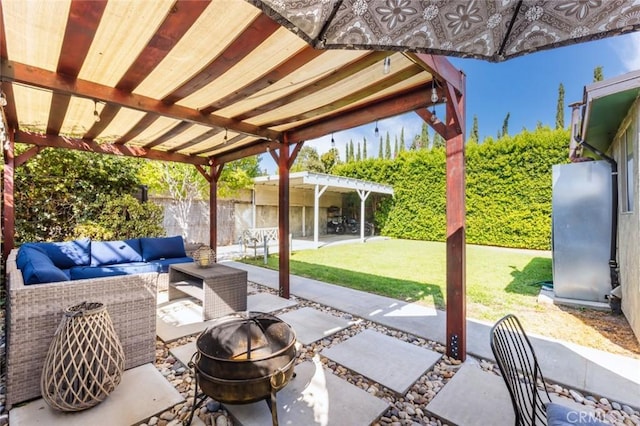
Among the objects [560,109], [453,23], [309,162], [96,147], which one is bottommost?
[453,23]

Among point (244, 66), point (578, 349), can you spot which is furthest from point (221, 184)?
point (578, 349)

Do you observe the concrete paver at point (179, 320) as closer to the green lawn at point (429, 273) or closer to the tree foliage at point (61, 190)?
the green lawn at point (429, 273)

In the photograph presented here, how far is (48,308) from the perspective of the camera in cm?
221

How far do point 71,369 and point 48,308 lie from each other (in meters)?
0.52

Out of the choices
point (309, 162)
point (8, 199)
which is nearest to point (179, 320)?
point (8, 199)

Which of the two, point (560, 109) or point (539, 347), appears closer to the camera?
point (539, 347)

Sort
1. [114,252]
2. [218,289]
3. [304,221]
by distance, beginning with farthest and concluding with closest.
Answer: [304,221] → [114,252] → [218,289]

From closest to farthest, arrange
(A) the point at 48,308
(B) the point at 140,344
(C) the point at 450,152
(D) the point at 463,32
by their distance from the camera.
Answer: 1. (D) the point at 463,32
2. (A) the point at 48,308
3. (B) the point at 140,344
4. (C) the point at 450,152

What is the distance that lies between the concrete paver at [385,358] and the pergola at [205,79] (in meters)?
0.38

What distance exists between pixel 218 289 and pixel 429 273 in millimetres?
4905

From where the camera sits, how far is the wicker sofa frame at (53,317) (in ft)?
6.86

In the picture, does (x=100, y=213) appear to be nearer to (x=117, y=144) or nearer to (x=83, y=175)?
(x=83, y=175)

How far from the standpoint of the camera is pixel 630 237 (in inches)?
134

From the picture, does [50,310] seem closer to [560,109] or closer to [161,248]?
[161,248]
